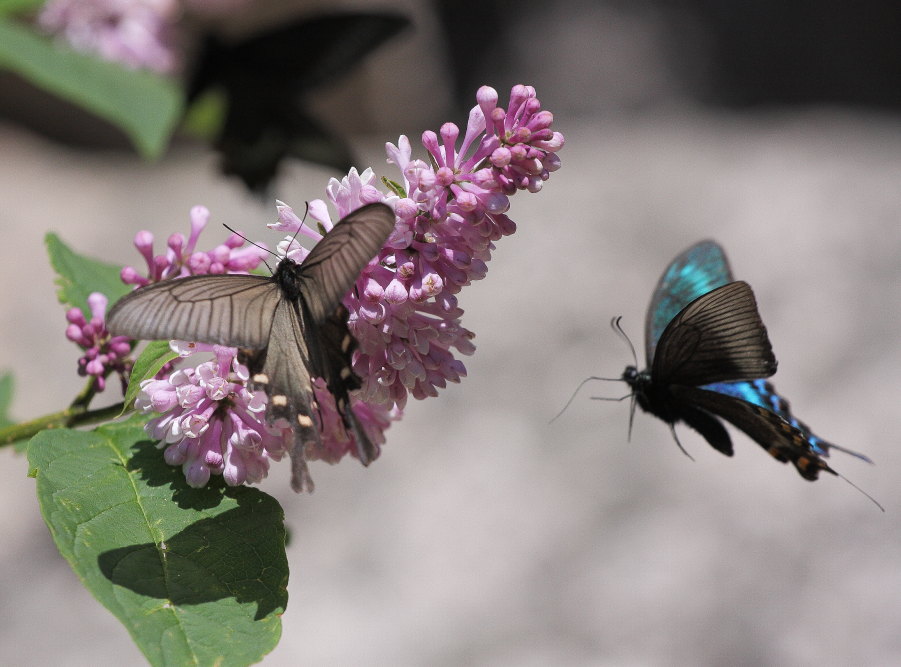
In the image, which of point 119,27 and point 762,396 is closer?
point 762,396

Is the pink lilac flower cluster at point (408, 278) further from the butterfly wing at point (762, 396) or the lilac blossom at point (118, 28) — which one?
the lilac blossom at point (118, 28)

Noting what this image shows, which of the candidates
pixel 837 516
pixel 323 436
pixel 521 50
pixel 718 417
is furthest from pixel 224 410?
pixel 521 50

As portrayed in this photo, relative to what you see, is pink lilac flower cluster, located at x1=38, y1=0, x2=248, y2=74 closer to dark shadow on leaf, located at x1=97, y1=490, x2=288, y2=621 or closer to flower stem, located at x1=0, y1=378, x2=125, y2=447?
flower stem, located at x1=0, y1=378, x2=125, y2=447

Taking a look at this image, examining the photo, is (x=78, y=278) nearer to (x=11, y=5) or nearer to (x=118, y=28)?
(x=11, y=5)

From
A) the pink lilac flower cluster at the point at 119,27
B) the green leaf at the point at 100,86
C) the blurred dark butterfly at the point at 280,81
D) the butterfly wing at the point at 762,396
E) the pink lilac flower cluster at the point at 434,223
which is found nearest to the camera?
the pink lilac flower cluster at the point at 434,223

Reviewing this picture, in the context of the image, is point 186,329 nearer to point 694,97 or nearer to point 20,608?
point 20,608

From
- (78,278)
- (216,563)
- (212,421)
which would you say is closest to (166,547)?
(216,563)

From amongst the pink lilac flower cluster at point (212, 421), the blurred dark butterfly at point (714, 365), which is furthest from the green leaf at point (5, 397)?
the blurred dark butterfly at point (714, 365)
